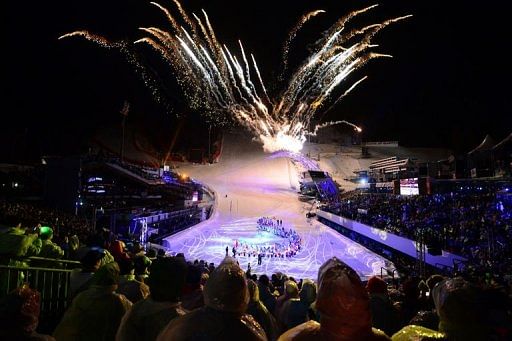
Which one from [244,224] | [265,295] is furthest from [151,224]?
[265,295]

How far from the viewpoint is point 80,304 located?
2848 mm

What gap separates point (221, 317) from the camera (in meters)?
1.77

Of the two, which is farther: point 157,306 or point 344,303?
point 157,306

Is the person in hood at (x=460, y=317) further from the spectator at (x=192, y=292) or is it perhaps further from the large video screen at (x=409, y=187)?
the large video screen at (x=409, y=187)

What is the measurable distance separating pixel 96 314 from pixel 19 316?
872 mm

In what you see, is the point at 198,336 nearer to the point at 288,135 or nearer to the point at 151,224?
the point at 151,224

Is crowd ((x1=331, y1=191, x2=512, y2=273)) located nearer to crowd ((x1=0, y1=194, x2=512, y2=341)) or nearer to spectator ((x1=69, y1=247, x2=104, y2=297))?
crowd ((x1=0, y1=194, x2=512, y2=341))

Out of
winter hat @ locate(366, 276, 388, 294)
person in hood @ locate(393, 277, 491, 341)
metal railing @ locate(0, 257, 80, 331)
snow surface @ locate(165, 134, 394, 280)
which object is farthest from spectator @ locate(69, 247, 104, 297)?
snow surface @ locate(165, 134, 394, 280)

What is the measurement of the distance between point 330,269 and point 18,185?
37389mm

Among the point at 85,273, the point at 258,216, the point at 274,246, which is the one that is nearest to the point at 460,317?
the point at 85,273

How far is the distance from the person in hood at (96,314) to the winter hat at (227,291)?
1450mm

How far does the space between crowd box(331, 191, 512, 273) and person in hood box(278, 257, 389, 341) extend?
48.4 ft

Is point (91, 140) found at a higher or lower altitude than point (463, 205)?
higher

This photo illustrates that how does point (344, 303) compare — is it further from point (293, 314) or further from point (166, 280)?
point (293, 314)
